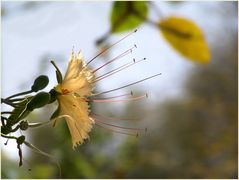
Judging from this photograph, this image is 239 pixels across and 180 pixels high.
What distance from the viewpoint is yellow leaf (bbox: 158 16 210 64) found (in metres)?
0.81

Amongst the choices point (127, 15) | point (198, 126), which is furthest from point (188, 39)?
point (198, 126)

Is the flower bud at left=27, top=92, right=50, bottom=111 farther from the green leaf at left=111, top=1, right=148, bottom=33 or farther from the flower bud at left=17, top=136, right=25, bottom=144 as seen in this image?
the green leaf at left=111, top=1, right=148, bottom=33

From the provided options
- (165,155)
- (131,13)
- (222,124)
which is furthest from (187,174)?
(131,13)

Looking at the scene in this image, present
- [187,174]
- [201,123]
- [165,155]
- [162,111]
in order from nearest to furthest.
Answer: [187,174] < [165,155] < [201,123] < [162,111]

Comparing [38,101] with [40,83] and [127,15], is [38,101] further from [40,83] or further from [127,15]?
[127,15]

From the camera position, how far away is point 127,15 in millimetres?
860

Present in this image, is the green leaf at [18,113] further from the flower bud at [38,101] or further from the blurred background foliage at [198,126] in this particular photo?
the blurred background foliage at [198,126]

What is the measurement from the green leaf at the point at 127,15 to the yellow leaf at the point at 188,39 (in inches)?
1.9

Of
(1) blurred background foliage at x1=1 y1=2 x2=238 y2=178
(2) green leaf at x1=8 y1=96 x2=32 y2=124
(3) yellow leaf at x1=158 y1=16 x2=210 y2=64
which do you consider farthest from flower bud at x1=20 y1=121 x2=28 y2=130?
(1) blurred background foliage at x1=1 y1=2 x2=238 y2=178

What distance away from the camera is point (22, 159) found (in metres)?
0.43

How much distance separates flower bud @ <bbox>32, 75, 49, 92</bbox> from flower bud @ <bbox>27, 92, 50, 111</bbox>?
0.06ft

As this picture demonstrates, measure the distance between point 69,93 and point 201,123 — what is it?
8.27m

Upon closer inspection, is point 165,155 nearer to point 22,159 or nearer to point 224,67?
point 224,67

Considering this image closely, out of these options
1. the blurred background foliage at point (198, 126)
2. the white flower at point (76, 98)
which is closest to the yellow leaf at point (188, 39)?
the white flower at point (76, 98)
